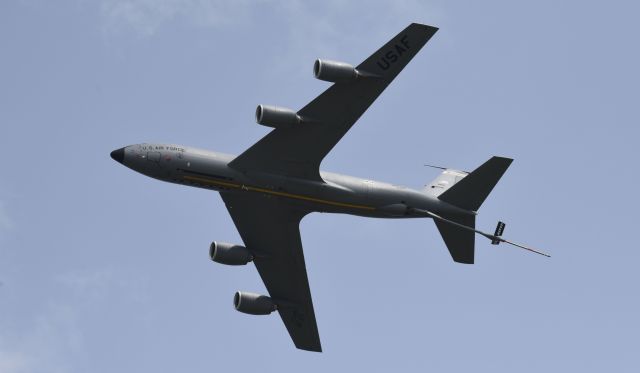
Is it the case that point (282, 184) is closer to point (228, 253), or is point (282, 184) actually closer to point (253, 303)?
point (228, 253)

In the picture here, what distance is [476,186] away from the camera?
235 ft

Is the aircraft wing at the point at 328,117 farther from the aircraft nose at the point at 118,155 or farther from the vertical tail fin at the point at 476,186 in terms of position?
the vertical tail fin at the point at 476,186

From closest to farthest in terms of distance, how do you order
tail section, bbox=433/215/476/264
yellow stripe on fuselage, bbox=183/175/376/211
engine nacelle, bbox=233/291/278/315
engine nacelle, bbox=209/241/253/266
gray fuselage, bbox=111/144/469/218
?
1. gray fuselage, bbox=111/144/469/218
2. yellow stripe on fuselage, bbox=183/175/376/211
3. tail section, bbox=433/215/476/264
4. engine nacelle, bbox=209/241/253/266
5. engine nacelle, bbox=233/291/278/315

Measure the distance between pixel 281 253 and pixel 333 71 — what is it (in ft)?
47.6

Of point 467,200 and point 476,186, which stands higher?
point 476,186

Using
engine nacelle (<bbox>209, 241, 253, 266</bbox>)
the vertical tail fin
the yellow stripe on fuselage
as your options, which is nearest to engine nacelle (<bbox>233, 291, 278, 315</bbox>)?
engine nacelle (<bbox>209, 241, 253, 266</bbox>)

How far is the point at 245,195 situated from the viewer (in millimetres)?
71562

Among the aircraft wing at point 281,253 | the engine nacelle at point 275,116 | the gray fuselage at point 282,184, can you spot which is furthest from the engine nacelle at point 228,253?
the engine nacelle at point 275,116

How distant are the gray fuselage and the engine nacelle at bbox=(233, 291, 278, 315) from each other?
8.09m

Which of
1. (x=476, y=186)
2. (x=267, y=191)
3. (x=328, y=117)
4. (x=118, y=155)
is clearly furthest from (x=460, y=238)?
(x=118, y=155)

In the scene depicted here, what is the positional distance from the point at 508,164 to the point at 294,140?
478 inches

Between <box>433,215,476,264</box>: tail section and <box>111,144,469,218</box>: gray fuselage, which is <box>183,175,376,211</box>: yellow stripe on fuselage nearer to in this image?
<box>111,144,469,218</box>: gray fuselage

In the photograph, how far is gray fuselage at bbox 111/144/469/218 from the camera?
68.0m

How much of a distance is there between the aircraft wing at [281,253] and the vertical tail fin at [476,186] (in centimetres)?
860
